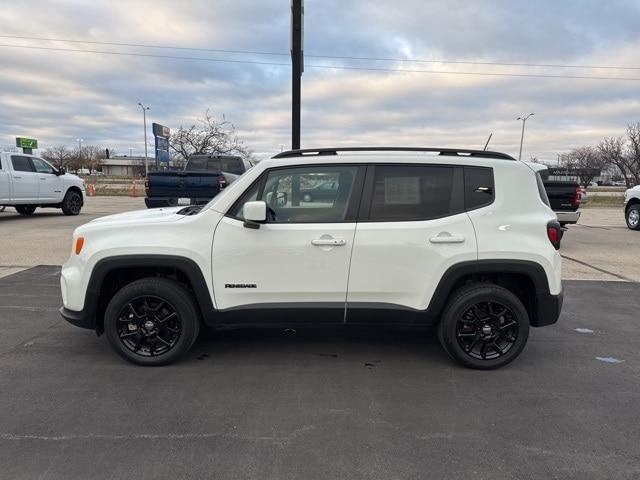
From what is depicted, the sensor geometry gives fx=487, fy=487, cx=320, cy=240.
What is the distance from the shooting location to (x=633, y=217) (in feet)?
46.8

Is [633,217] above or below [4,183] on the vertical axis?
below

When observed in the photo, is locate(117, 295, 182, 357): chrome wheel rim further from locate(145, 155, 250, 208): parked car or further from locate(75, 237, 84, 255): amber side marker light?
locate(145, 155, 250, 208): parked car

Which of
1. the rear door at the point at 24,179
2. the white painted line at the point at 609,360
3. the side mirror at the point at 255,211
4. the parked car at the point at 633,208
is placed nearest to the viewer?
the side mirror at the point at 255,211

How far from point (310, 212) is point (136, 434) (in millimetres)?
2016

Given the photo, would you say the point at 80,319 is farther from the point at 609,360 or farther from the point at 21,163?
the point at 21,163

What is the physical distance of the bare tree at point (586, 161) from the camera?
6894 cm

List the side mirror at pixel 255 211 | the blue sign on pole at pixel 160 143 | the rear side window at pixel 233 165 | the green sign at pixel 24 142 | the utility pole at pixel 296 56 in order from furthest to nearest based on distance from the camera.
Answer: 1. the green sign at pixel 24 142
2. the blue sign on pole at pixel 160 143
3. the rear side window at pixel 233 165
4. the utility pole at pixel 296 56
5. the side mirror at pixel 255 211

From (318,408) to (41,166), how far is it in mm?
14502

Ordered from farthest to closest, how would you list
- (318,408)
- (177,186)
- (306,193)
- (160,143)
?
(160,143) < (177,186) < (306,193) < (318,408)

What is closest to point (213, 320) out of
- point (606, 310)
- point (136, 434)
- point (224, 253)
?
point (224, 253)

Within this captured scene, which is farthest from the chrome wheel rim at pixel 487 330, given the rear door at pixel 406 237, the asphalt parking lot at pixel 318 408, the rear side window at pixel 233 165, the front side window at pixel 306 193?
the rear side window at pixel 233 165

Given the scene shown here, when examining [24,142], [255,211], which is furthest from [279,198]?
[24,142]

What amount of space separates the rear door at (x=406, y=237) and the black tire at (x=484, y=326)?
26cm

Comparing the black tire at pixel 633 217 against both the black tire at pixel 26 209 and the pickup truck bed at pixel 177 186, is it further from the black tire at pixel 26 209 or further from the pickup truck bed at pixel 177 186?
the black tire at pixel 26 209
